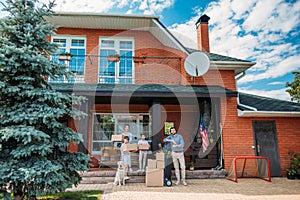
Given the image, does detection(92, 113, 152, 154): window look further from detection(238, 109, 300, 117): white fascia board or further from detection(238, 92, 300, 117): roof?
detection(238, 92, 300, 117): roof

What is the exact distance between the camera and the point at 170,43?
379 inches

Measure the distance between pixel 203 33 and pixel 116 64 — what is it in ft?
15.6

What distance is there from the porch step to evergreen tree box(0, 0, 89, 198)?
2120 millimetres

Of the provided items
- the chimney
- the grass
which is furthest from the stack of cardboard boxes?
the chimney

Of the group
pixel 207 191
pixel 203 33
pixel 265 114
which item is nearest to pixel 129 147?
pixel 207 191

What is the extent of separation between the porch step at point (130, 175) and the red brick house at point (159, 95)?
24.6 inches

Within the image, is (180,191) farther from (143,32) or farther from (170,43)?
(143,32)

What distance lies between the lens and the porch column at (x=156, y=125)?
23.9 feet

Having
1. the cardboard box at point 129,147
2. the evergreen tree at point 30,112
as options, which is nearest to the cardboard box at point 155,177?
the cardboard box at point 129,147

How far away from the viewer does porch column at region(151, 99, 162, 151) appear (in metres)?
7.29

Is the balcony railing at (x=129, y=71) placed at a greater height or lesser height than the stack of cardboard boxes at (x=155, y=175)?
greater

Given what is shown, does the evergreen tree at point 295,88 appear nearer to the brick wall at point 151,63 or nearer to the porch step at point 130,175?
the brick wall at point 151,63

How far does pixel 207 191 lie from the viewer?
220 inches

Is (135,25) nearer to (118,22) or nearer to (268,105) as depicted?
(118,22)
